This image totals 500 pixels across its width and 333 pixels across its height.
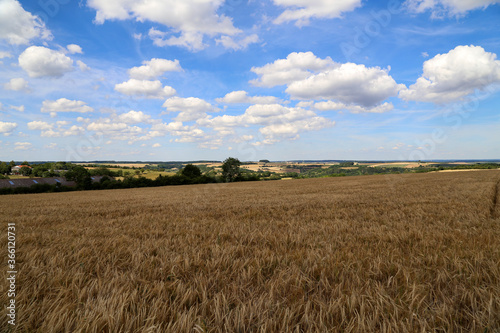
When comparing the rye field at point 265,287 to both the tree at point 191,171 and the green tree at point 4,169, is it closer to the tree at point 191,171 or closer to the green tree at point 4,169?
the tree at point 191,171

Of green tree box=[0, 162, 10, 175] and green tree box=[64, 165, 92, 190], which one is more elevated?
green tree box=[0, 162, 10, 175]

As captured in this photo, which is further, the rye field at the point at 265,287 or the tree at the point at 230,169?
the tree at the point at 230,169

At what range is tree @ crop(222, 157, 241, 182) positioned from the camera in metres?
72.7

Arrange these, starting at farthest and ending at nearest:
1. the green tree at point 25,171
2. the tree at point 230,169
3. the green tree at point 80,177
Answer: the green tree at point 25,171, the tree at point 230,169, the green tree at point 80,177

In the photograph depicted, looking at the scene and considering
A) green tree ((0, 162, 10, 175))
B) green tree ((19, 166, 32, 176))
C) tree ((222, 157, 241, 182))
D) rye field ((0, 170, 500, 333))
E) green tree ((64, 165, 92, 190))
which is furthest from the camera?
green tree ((0, 162, 10, 175))

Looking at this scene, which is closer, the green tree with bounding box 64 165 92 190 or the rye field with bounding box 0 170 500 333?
the rye field with bounding box 0 170 500 333

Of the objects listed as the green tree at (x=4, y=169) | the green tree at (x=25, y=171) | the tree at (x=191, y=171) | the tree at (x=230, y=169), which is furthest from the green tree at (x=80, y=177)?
the green tree at (x=4, y=169)

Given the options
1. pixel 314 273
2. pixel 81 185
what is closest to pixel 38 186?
pixel 81 185

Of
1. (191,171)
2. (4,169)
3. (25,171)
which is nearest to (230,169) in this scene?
(191,171)

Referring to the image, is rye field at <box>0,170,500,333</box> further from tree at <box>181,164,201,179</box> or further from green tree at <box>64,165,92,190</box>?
tree at <box>181,164,201,179</box>

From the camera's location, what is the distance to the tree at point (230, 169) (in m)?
72.7

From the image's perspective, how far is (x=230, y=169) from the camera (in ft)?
241

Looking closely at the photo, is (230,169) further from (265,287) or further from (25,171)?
(25,171)

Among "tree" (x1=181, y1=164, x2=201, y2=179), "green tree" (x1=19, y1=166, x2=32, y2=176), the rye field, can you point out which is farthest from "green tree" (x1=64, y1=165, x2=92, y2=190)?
the rye field
